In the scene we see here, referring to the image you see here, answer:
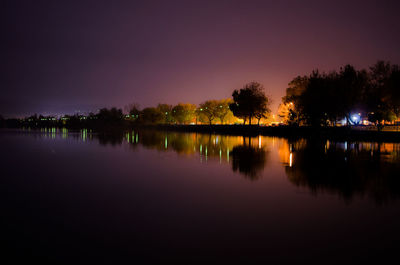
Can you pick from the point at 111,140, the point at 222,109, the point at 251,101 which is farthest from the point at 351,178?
the point at 222,109

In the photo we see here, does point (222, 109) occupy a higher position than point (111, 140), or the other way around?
point (222, 109)

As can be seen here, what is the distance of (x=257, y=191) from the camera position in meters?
11.1

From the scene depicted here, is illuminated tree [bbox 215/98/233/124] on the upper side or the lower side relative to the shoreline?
upper

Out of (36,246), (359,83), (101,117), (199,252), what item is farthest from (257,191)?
(101,117)

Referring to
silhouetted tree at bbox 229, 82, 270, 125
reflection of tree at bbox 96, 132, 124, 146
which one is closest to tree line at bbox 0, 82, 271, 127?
silhouetted tree at bbox 229, 82, 270, 125

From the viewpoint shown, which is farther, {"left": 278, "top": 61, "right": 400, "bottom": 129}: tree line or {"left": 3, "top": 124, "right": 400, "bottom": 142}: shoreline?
{"left": 278, "top": 61, "right": 400, "bottom": 129}: tree line

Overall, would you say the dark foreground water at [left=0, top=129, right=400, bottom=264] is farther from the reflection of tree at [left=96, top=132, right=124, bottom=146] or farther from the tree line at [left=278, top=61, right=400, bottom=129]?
the tree line at [left=278, top=61, right=400, bottom=129]

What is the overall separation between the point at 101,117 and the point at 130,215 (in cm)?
18170

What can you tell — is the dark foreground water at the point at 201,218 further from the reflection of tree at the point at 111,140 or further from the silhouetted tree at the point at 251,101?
the silhouetted tree at the point at 251,101

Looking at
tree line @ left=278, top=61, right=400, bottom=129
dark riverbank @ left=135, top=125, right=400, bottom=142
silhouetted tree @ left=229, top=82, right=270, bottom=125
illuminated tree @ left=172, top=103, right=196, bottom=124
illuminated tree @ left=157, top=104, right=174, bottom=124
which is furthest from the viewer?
illuminated tree @ left=157, top=104, right=174, bottom=124

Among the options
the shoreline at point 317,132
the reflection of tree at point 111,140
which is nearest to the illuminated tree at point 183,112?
the shoreline at point 317,132

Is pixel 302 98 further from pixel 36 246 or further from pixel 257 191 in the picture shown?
pixel 36 246

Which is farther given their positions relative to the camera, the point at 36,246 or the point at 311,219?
the point at 311,219

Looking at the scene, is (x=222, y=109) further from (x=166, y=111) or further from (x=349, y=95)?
(x=349, y=95)
